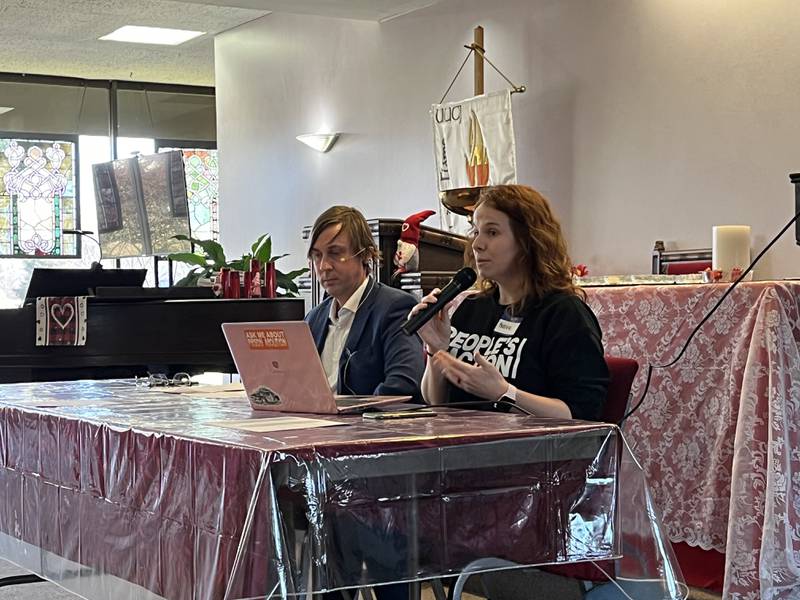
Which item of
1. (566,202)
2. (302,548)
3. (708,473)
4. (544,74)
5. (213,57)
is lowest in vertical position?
(708,473)

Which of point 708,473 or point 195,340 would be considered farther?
point 195,340

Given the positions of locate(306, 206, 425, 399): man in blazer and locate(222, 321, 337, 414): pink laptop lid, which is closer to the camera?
locate(222, 321, 337, 414): pink laptop lid

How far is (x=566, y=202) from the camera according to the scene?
564 centimetres

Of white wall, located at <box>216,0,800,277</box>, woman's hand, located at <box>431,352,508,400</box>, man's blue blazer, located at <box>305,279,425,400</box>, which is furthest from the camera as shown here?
white wall, located at <box>216,0,800,277</box>

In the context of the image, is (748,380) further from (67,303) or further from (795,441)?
(67,303)

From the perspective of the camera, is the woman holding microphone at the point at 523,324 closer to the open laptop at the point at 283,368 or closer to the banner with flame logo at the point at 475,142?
the open laptop at the point at 283,368

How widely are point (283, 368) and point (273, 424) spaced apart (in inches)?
9.6

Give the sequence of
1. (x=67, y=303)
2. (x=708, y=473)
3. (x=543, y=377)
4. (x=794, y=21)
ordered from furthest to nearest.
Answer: (x=67, y=303)
(x=794, y=21)
(x=708, y=473)
(x=543, y=377)

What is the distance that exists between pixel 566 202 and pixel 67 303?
2.52m

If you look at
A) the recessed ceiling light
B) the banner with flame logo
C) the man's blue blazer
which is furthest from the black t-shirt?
the recessed ceiling light

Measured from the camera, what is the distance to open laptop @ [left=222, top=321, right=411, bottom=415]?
219cm

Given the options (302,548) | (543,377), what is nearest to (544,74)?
(543,377)

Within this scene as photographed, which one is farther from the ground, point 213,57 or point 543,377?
point 213,57

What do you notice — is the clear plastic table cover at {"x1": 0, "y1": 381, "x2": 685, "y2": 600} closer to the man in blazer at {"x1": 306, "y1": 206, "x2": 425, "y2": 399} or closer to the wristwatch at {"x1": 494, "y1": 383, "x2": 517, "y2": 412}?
the wristwatch at {"x1": 494, "y1": 383, "x2": 517, "y2": 412}
